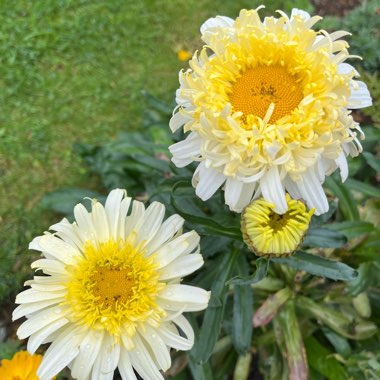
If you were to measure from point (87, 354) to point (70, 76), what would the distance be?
2.17 metres

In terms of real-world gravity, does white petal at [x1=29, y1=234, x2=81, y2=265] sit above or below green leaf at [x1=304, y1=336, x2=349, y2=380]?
above

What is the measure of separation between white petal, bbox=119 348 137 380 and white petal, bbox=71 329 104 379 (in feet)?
0.26

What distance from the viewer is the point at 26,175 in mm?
3166

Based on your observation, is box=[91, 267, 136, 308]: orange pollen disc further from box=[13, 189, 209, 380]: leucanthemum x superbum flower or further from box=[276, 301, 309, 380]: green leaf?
box=[276, 301, 309, 380]: green leaf

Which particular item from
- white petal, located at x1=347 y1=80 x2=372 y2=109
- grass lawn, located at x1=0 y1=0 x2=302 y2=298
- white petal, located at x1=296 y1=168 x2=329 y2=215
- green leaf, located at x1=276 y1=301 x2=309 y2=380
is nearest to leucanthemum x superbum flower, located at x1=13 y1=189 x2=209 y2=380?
white petal, located at x1=296 y1=168 x2=329 y2=215

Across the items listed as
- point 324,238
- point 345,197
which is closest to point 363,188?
point 345,197

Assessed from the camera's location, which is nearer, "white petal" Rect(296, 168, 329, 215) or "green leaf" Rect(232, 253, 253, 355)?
"white petal" Rect(296, 168, 329, 215)

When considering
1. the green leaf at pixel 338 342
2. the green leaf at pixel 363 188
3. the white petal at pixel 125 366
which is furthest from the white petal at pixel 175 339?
the green leaf at pixel 363 188

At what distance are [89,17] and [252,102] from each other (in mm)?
2189

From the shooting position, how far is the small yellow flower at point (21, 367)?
6.57 feet

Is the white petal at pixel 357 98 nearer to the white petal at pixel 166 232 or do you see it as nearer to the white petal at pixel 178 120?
the white petal at pixel 178 120

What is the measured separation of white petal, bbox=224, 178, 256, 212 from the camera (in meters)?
1.59

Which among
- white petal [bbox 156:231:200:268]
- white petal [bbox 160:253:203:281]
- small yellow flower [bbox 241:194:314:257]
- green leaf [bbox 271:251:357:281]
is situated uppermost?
small yellow flower [bbox 241:194:314:257]

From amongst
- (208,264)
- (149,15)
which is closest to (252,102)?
(208,264)
